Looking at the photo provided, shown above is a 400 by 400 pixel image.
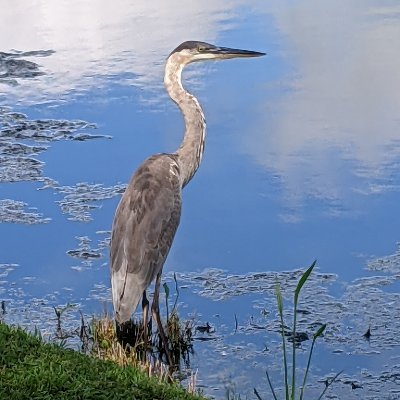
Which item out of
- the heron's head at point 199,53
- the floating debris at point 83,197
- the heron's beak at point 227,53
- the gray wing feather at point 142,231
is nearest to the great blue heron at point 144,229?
the gray wing feather at point 142,231

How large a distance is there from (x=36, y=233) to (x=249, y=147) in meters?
2.09

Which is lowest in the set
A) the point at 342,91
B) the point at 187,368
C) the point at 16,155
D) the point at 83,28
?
the point at 187,368

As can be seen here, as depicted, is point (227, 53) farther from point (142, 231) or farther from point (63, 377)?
point (63, 377)

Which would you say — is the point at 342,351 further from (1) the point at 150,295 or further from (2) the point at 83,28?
(2) the point at 83,28

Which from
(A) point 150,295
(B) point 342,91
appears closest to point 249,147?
(B) point 342,91

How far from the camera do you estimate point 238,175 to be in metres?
8.62

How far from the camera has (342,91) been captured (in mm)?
10266

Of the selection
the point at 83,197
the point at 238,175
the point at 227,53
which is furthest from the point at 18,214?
the point at 227,53

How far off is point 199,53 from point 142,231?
5.67 ft

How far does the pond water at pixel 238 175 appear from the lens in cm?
662

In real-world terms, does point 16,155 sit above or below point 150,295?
above

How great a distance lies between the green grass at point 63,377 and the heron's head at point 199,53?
2951 millimetres

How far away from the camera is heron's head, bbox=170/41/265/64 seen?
7492 millimetres

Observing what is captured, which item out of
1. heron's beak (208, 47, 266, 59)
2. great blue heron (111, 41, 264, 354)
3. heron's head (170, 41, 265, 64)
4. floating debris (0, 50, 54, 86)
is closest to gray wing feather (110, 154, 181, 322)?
great blue heron (111, 41, 264, 354)
